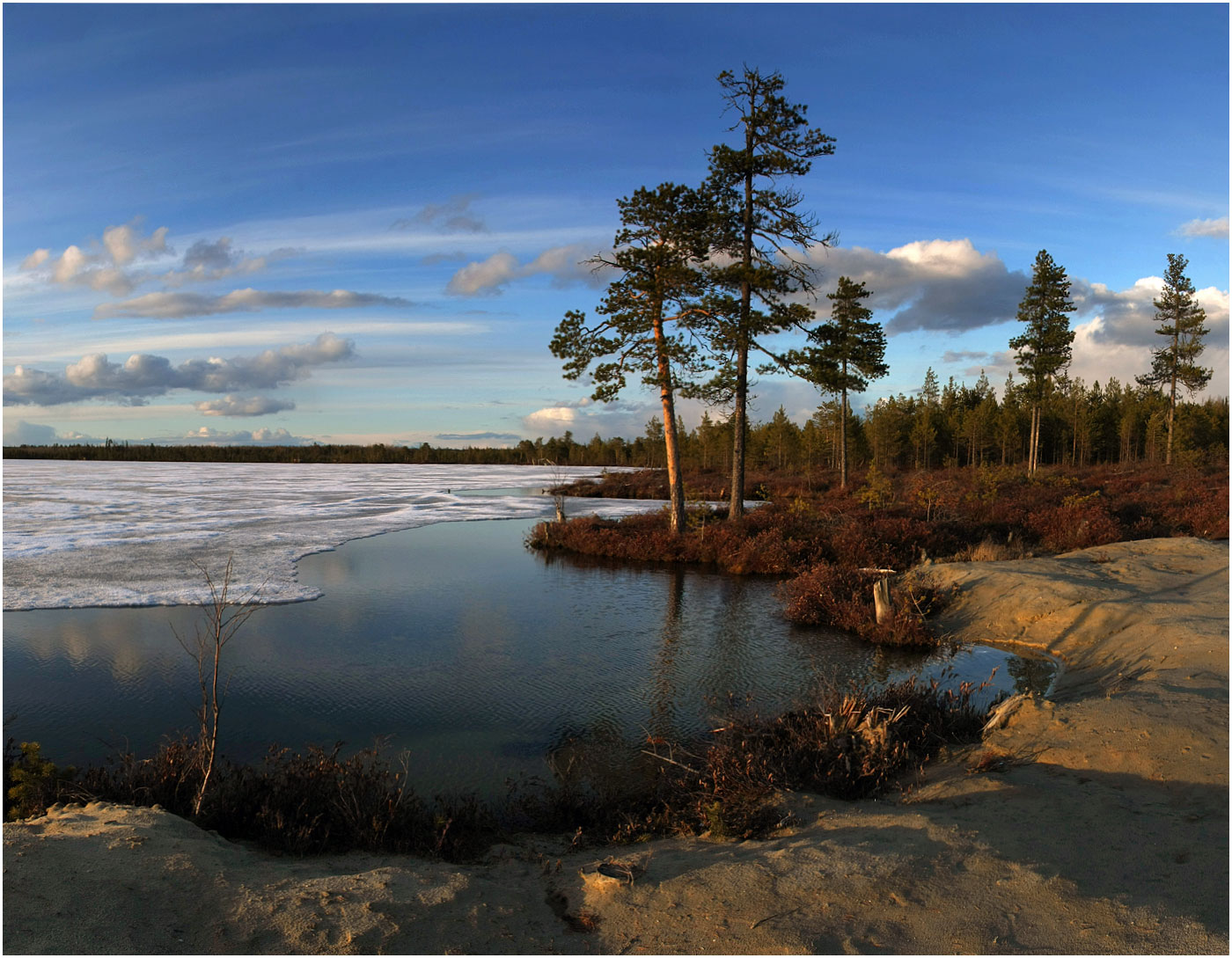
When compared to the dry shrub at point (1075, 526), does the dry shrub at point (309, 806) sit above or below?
below

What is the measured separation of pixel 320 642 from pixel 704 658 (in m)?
6.08

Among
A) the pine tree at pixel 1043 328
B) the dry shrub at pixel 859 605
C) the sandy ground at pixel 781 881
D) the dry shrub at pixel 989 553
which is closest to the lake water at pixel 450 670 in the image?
the dry shrub at pixel 859 605

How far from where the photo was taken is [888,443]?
7156 cm

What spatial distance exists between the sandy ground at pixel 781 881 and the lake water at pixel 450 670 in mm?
2164

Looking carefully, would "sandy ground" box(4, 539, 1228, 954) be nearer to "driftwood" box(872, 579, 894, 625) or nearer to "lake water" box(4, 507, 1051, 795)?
"lake water" box(4, 507, 1051, 795)

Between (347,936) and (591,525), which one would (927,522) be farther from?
(347,936)

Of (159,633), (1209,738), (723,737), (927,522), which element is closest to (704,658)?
(723,737)

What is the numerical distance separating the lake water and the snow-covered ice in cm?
158

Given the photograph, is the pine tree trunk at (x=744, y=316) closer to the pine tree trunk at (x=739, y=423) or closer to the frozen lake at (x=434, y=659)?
the pine tree trunk at (x=739, y=423)

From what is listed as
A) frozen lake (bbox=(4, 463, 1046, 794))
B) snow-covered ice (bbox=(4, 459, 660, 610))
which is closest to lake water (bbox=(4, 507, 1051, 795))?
frozen lake (bbox=(4, 463, 1046, 794))

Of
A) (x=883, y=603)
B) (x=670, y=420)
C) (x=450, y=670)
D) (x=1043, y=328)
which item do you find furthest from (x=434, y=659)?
(x=1043, y=328)

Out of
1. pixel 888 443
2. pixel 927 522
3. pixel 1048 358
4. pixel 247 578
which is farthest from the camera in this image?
pixel 888 443

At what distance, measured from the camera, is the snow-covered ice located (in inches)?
591

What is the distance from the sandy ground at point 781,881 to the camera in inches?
151
